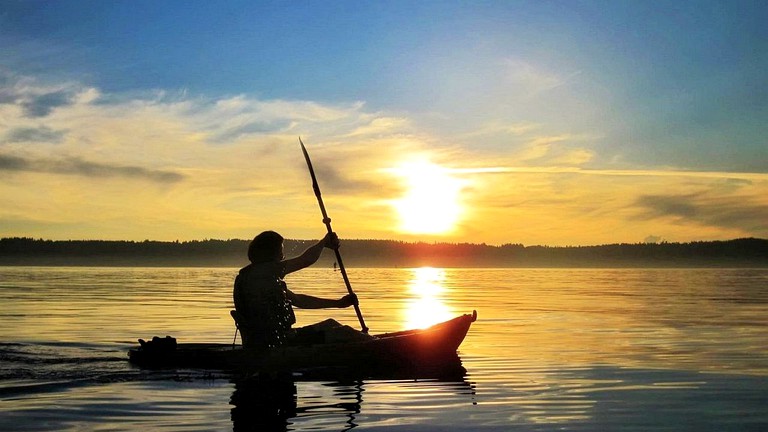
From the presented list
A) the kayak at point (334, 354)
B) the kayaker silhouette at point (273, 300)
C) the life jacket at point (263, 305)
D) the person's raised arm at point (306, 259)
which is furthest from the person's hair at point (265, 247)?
Result: the kayak at point (334, 354)

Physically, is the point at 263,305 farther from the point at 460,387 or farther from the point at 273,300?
the point at 460,387

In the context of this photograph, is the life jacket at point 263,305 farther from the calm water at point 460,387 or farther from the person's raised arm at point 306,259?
the calm water at point 460,387

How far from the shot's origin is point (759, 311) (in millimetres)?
31734

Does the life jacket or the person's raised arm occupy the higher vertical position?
the person's raised arm

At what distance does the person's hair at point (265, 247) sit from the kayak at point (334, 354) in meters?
1.83

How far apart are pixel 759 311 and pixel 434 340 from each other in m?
21.4

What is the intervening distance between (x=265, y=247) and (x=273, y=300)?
0.96 metres

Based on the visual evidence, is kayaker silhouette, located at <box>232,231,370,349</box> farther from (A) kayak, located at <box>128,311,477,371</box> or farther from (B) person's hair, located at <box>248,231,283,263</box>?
(A) kayak, located at <box>128,311,477,371</box>

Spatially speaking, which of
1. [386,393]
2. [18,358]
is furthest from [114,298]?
[386,393]

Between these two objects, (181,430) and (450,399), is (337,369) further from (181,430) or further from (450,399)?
(181,430)

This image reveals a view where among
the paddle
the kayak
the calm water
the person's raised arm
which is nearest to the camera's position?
the calm water

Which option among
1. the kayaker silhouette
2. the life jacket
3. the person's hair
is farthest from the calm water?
the person's hair

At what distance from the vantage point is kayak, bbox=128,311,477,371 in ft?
47.5

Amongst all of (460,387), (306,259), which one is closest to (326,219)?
(306,259)
